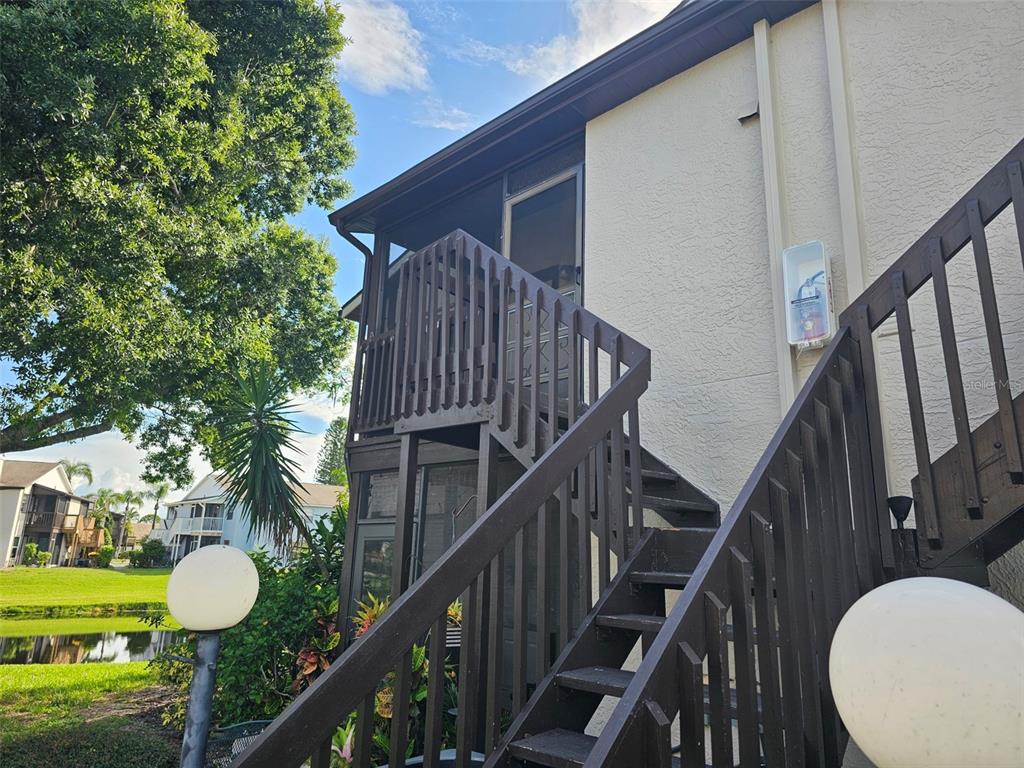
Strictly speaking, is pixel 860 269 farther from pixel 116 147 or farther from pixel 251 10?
pixel 251 10

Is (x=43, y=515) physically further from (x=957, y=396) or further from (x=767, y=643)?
(x=957, y=396)

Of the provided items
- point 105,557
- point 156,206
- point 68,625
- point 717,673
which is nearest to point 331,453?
point 105,557

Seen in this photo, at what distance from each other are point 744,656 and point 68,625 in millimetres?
19931

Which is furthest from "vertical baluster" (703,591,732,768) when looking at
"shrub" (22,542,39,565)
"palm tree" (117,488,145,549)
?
"palm tree" (117,488,145,549)

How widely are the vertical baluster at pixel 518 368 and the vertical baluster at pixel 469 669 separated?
4.20 feet

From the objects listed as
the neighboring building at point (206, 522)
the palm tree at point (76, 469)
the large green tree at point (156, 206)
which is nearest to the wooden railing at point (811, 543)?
the large green tree at point (156, 206)

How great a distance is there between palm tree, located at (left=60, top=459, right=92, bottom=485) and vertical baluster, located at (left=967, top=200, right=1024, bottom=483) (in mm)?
52027

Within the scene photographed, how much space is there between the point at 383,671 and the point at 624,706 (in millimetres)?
607

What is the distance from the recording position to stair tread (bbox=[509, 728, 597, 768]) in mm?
1832

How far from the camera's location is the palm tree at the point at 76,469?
44037 mm

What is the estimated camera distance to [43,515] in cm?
3769

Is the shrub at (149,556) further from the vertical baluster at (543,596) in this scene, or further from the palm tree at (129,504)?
the vertical baluster at (543,596)

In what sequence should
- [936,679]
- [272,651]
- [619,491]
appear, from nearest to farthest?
1. [936,679]
2. [619,491]
3. [272,651]

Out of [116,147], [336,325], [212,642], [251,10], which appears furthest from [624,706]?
[336,325]
